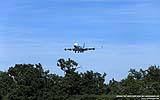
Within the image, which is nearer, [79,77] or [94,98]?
[94,98]

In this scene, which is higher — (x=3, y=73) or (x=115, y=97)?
(x=3, y=73)

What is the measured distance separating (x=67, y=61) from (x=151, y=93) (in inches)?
1219

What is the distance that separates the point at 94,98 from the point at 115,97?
591 cm

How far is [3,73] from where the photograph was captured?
404ft

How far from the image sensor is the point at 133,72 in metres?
113

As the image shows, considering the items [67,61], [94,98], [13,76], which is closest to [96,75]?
[67,61]

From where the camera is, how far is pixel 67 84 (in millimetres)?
111375

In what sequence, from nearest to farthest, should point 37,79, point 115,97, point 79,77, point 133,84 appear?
1. point 115,97
2. point 133,84
3. point 37,79
4. point 79,77

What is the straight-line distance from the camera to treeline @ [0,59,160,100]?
100062 mm

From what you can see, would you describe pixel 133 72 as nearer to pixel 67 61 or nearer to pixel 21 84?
pixel 67 61

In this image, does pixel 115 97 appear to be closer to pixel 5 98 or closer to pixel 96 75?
pixel 5 98

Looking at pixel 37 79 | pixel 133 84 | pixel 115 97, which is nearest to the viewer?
pixel 115 97

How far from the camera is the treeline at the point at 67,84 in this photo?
328ft


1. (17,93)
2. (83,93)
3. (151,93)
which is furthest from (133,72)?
(17,93)
